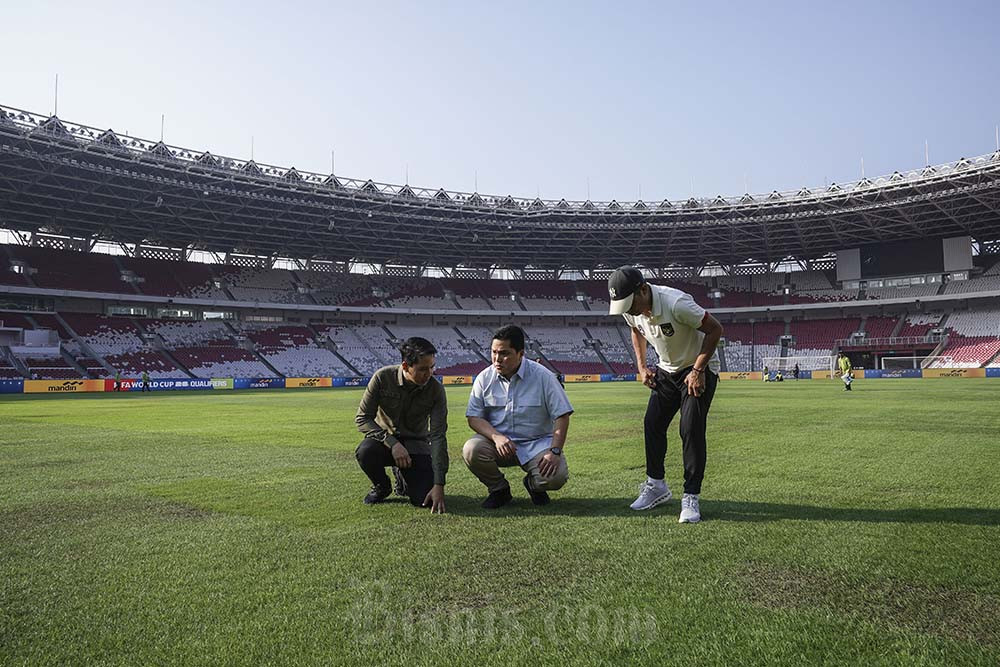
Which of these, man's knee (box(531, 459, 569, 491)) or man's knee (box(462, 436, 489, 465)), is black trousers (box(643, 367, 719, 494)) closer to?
man's knee (box(531, 459, 569, 491))

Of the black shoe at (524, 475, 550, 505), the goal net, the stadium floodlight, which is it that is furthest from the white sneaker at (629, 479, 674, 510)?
the goal net

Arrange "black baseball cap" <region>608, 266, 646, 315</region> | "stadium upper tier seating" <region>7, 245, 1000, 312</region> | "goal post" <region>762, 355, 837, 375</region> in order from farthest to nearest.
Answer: "goal post" <region>762, 355, 837, 375</region> < "stadium upper tier seating" <region>7, 245, 1000, 312</region> < "black baseball cap" <region>608, 266, 646, 315</region>

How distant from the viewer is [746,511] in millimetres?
4828

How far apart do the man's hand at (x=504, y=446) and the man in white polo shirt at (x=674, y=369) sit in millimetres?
1006

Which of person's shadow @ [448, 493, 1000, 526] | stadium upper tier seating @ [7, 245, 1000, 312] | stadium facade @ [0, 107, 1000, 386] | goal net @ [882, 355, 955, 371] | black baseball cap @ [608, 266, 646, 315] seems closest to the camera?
person's shadow @ [448, 493, 1000, 526]

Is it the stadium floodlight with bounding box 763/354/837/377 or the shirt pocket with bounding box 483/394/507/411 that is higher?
the stadium floodlight with bounding box 763/354/837/377

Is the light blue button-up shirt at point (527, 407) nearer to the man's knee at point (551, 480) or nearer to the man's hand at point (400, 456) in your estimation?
the man's knee at point (551, 480)

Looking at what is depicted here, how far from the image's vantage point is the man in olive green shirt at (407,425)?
16.9ft

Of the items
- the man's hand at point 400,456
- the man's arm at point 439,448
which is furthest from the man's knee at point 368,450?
the man's arm at point 439,448

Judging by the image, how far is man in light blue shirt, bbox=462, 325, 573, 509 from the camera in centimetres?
506

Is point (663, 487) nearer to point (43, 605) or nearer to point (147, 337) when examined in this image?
point (43, 605)

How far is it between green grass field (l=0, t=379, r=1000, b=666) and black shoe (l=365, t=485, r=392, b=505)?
141 mm

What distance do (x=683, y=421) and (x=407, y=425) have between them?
7.40 feet

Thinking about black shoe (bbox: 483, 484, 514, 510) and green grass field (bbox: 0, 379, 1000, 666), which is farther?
black shoe (bbox: 483, 484, 514, 510)
